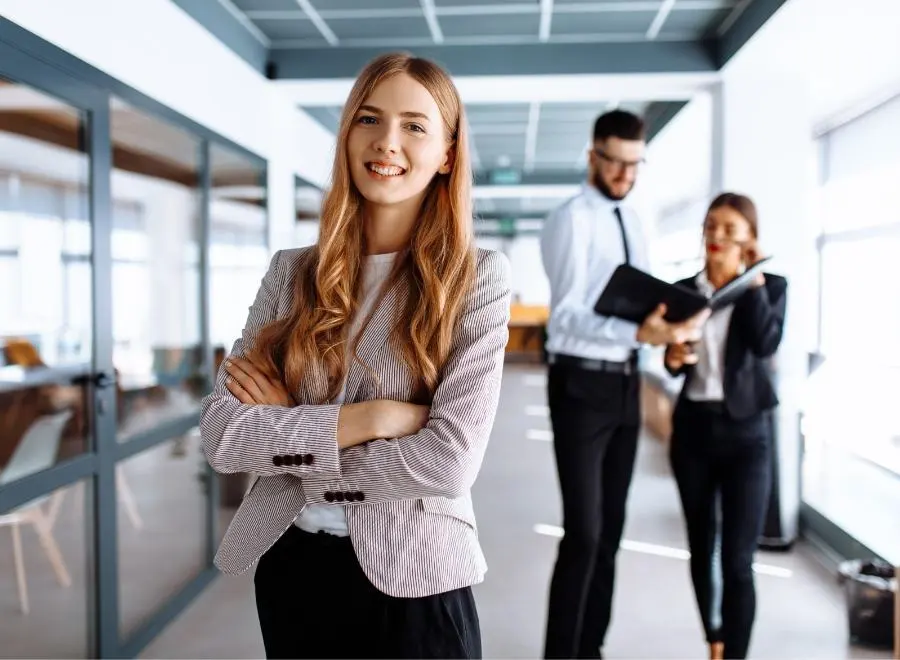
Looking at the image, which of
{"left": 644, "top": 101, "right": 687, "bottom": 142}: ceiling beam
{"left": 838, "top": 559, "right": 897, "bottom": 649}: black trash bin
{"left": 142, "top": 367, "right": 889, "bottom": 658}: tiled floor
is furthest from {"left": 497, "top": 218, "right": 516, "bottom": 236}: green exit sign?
{"left": 838, "top": 559, "right": 897, "bottom": 649}: black trash bin

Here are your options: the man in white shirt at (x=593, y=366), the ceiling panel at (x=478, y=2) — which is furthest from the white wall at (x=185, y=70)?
the ceiling panel at (x=478, y=2)

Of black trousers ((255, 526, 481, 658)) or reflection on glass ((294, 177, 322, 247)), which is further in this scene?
reflection on glass ((294, 177, 322, 247))

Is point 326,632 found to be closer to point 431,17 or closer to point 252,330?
point 252,330

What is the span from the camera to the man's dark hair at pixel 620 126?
2750 millimetres

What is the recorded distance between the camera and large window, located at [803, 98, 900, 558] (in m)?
4.14

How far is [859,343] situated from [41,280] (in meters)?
4.20

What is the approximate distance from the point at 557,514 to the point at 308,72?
134 inches

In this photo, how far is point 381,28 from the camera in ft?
15.7

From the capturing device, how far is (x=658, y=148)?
7.55 meters

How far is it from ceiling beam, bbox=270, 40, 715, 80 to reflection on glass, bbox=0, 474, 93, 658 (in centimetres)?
315

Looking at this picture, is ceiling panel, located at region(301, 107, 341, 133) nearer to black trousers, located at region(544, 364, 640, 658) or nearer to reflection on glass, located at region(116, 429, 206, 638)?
reflection on glass, located at region(116, 429, 206, 638)

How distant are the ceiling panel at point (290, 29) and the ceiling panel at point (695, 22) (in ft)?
6.95

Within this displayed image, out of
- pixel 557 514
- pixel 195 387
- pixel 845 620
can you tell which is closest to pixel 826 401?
pixel 845 620

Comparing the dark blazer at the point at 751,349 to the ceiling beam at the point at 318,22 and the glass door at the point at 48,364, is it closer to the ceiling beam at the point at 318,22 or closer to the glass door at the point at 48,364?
the glass door at the point at 48,364
